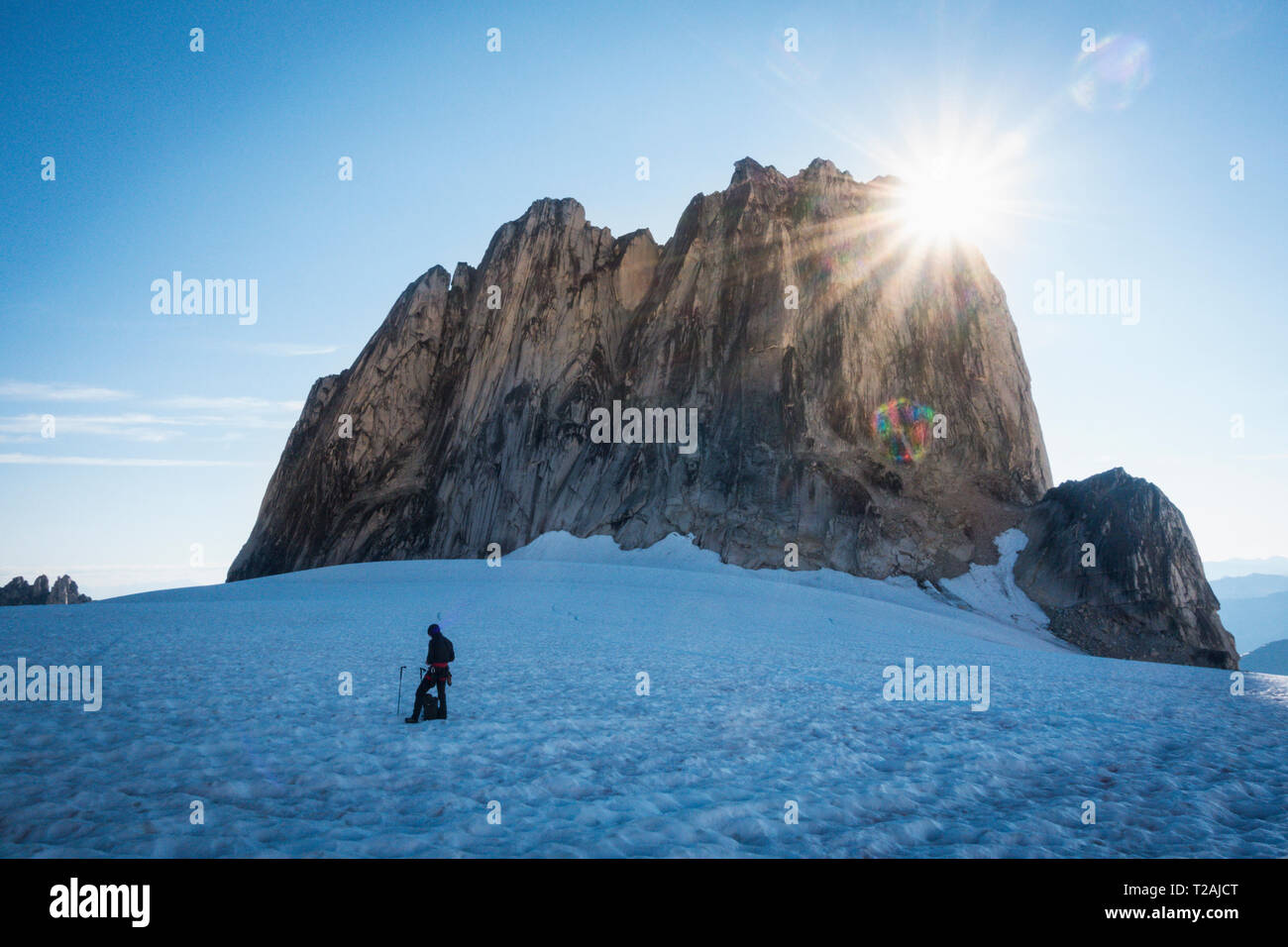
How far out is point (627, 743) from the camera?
9891 millimetres

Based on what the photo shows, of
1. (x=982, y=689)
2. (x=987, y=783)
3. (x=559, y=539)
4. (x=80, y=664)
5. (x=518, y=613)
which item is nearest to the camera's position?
(x=987, y=783)

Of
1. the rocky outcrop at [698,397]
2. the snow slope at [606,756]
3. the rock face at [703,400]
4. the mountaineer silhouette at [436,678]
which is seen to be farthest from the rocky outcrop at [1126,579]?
the mountaineer silhouette at [436,678]

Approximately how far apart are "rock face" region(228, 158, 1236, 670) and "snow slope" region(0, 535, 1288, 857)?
3555 cm

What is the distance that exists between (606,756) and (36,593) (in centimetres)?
7760

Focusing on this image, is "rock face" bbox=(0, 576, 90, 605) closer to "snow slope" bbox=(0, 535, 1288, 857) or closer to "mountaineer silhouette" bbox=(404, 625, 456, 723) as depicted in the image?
"snow slope" bbox=(0, 535, 1288, 857)

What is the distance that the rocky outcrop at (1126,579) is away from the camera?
146 ft

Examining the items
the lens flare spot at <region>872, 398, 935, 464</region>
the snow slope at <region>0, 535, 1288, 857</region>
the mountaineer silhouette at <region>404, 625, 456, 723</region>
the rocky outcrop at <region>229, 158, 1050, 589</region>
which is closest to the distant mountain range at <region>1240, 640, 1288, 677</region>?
the rocky outcrop at <region>229, 158, 1050, 589</region>

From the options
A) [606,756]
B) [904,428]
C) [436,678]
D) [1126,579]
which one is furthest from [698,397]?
[606,756]
